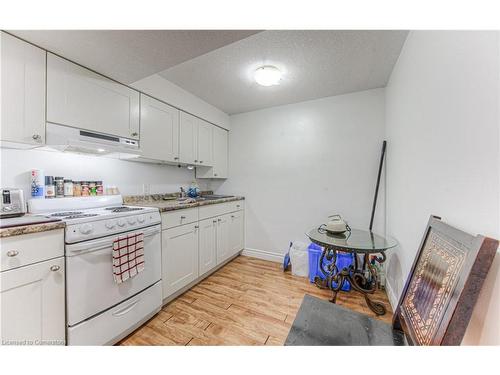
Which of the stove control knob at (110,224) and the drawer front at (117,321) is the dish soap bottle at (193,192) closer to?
the drawer front at (117,321)

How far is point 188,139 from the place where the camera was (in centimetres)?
243

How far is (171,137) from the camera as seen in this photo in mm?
2195

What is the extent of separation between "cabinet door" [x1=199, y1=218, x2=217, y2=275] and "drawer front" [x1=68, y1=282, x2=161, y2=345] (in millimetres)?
604

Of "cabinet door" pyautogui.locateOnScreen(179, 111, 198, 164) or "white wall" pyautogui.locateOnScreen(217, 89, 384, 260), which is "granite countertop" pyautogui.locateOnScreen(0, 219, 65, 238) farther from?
"white wall" pyautogui.locateOnScreen(217, 89, 384, 260)

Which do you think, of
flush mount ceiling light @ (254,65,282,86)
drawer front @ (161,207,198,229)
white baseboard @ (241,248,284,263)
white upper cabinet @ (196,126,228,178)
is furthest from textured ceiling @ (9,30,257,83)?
white baseboard @ (241,248,284,263)

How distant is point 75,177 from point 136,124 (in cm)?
71

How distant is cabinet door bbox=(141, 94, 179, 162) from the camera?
1.91 metres

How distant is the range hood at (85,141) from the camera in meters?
1.34

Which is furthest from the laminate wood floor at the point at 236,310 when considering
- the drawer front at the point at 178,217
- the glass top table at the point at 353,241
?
the drawer front at the point at 178,217

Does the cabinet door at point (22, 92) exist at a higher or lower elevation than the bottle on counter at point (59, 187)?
higher

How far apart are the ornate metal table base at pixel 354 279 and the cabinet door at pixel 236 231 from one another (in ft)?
3.96

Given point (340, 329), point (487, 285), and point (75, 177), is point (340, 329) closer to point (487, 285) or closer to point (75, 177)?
point (487, 285)

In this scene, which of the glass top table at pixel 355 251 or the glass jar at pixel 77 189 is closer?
the glass top table at pixel 355 251
